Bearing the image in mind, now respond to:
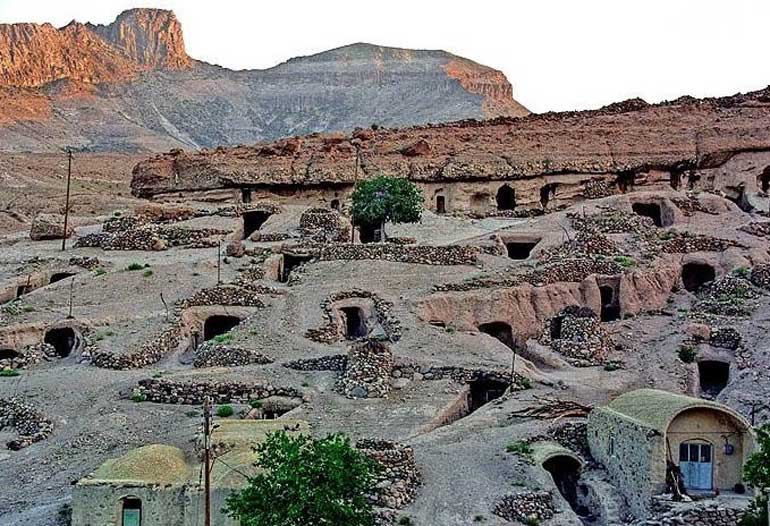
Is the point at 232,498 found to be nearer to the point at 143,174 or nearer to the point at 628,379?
the point at 628,379

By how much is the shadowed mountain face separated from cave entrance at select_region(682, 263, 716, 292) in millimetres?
110056

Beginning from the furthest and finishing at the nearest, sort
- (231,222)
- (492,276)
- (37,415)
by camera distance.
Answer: (231,222) → (492,276) → (37,415)

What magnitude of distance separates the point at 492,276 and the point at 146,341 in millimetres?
12803

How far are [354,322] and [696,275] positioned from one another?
566 inches

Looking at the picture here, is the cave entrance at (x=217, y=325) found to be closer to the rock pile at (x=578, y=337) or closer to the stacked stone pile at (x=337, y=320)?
the stacked stone pile at (x=337, y=320)

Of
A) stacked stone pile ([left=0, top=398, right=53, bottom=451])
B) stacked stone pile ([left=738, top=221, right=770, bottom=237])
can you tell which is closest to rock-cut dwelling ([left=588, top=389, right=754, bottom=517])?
stacked stone pile ([left=0, top=398, right=53, bottom=451])

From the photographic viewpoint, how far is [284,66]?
196250 mm

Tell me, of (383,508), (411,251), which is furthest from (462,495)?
(411,251)

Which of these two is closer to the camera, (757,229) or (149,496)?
(149,496)

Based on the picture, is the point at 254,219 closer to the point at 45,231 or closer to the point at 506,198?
the point at 45,231

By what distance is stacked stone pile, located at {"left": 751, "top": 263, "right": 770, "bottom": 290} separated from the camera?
35.4 meters

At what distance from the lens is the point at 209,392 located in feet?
90.5

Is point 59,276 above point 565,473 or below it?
above

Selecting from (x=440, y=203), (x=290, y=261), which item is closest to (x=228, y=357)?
(x=290, y=261)
